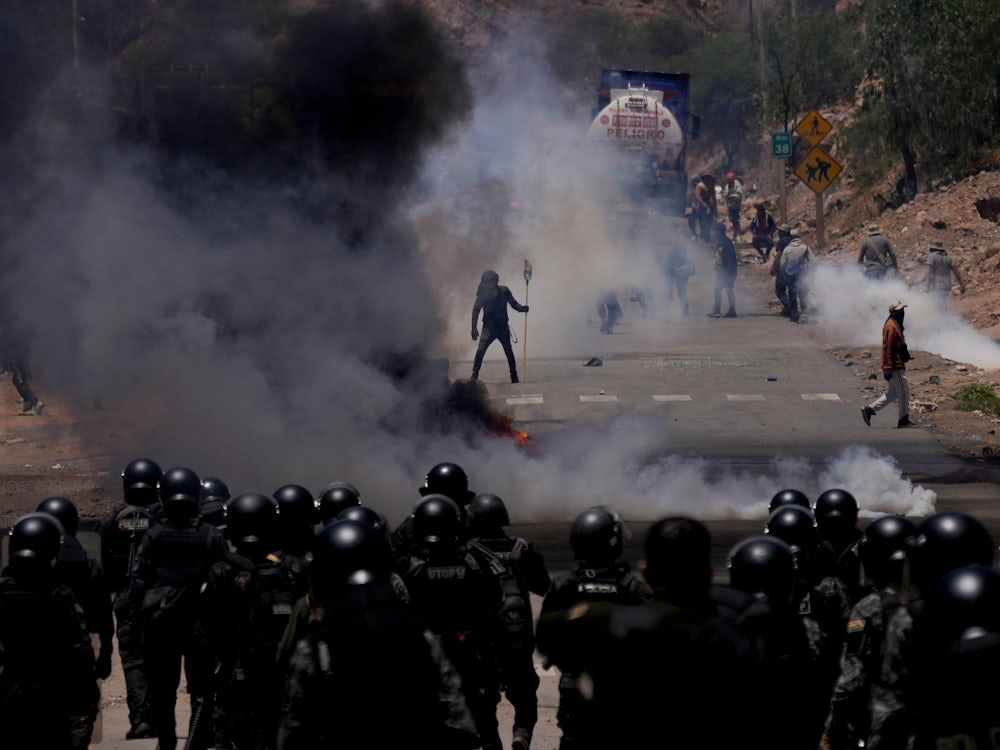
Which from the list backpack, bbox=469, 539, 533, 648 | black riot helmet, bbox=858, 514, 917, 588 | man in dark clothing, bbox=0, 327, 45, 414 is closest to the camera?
black riot helmet, bbox=858, 514, 917, 588

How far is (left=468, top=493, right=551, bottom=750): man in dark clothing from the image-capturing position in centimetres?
623

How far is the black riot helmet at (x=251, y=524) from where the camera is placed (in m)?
6.15

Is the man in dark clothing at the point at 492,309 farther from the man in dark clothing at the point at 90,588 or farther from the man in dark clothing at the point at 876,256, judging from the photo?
the man in dark clothing at the point at 90,588

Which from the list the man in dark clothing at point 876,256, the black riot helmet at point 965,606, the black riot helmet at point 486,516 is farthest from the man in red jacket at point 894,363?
the black riot helmet at point 965,606

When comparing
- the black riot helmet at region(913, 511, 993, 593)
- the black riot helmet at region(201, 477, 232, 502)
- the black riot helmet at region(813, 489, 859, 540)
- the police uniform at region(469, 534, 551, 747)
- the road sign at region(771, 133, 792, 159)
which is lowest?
the police uniform at region(469, 534, 551, 747)

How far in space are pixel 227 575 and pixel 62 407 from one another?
14633 millimetres

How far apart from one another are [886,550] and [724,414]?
12.3 meters

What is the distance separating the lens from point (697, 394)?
19062 mm

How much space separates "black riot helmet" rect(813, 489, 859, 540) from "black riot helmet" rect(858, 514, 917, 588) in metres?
0.52

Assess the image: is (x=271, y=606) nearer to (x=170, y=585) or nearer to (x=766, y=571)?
(x=170, y=585)

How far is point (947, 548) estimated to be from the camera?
4312 mm

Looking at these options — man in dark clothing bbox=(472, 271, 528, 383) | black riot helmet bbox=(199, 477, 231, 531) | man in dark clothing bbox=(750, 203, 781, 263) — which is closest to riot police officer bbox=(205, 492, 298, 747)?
black riot helmet bbox=(199, 477, 231, 531)

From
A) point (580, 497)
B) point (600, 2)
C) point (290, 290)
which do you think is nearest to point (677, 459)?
point (580, 497)

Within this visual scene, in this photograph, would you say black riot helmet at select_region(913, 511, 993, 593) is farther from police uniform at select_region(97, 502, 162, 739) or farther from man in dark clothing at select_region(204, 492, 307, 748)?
police uniform at select_region(97, 502, 162, 739)
